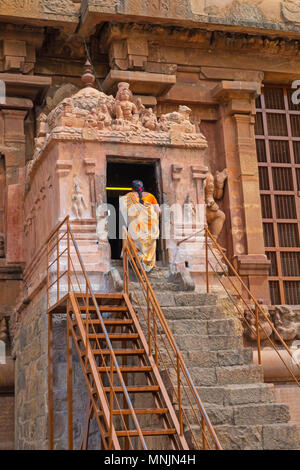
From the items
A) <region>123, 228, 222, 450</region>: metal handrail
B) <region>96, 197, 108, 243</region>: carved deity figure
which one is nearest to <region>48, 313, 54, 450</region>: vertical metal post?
<region>123, 228, 222, 450</region>: metal handrail

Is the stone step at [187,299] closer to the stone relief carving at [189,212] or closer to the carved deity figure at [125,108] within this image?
the stone relief carving at [189,212]

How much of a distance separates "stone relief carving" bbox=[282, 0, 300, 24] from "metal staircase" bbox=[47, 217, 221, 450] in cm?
758

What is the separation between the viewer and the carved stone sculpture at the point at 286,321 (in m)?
14.9

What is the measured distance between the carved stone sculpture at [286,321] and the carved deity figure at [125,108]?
4.62 m

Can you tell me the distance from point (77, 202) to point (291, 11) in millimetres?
7386

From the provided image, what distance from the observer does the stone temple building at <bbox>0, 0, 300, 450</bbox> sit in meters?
9.61

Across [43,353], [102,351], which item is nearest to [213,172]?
[43,353]

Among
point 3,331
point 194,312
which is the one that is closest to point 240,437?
point 194,312

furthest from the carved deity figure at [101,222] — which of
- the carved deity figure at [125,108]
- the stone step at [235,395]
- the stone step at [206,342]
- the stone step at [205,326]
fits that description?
the stone step at [235,395]

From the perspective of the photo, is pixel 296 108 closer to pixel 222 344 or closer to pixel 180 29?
pixel 180 29

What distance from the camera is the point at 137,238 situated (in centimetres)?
1207

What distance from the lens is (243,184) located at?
53.3 feet

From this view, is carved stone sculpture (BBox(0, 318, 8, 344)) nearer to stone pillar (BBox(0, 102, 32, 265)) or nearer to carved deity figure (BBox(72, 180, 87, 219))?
stone pillar (BBox(0, 102, 32, 265))

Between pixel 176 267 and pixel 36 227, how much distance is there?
275cm
